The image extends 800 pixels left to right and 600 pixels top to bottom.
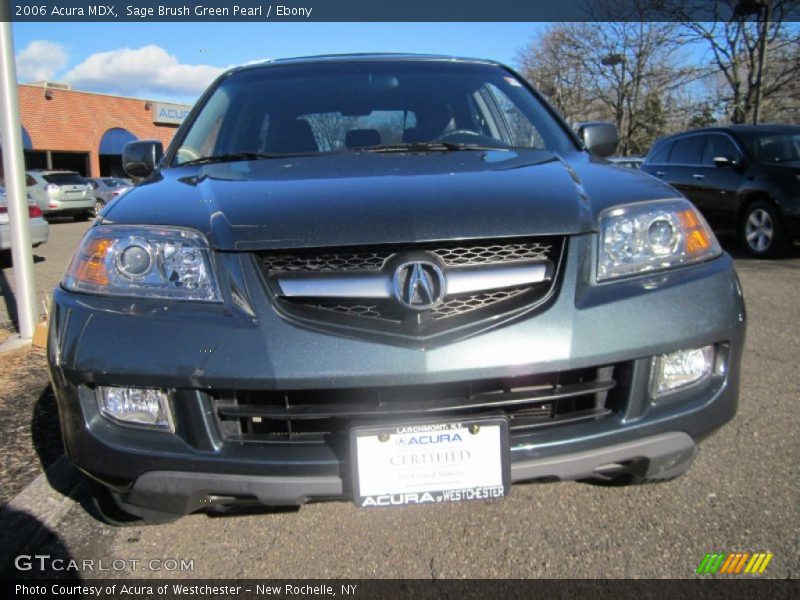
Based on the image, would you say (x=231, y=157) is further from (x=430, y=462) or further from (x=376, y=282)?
(x=430, y=462)

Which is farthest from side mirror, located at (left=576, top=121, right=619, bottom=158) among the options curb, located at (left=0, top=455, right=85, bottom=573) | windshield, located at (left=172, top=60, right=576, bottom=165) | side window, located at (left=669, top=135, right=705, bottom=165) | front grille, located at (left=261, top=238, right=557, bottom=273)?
side window, located at (left=669, top=135, right=705, bottom=165)

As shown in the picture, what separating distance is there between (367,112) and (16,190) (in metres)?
3.08

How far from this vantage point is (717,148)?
347 inches

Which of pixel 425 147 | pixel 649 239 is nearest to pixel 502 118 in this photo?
pixel 425 147

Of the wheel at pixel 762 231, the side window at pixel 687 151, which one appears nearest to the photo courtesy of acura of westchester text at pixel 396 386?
the wheel at pixel 762 231

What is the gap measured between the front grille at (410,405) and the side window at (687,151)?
8.33m

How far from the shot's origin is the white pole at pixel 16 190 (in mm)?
4645

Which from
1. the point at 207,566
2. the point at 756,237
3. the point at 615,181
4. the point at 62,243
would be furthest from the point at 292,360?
the point at 62,243

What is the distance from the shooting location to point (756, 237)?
814 centimetres

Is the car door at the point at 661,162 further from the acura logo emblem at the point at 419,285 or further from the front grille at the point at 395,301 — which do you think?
the acura logo emblem at the point at 419,285

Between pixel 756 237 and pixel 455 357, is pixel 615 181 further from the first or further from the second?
pixel 756 237

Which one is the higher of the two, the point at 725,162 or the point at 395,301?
the point at 725,162

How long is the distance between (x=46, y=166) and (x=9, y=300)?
105 ft

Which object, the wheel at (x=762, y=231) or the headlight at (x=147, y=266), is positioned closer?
the headlight at (x=147, y=266)
